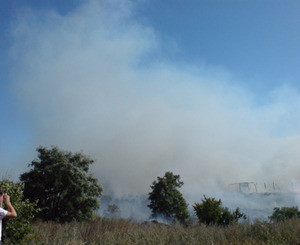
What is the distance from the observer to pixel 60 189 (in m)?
25.4

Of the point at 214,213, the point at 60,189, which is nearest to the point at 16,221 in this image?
the point at 214,213

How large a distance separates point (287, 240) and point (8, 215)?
8.61m

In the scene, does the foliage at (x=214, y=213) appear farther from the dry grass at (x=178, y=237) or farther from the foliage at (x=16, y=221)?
→ the foliage at (x=16, y=221)

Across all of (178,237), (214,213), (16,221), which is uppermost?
(214,213)

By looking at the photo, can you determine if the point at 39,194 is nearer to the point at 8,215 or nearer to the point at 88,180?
the point at 88,180

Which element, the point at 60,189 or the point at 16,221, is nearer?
the point at 16,221

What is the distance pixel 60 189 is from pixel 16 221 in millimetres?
17156

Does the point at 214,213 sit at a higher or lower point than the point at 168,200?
lower

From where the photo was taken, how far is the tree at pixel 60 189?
24953mm

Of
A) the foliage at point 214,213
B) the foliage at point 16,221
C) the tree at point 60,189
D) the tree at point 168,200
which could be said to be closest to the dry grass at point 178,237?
the foliage at point 16,221

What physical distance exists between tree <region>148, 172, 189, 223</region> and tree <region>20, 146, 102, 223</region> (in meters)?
21.3

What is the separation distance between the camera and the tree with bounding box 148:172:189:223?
146 feet

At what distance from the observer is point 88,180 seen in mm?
26328

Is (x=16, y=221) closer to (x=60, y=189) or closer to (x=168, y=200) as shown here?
(x=60, y=189)
